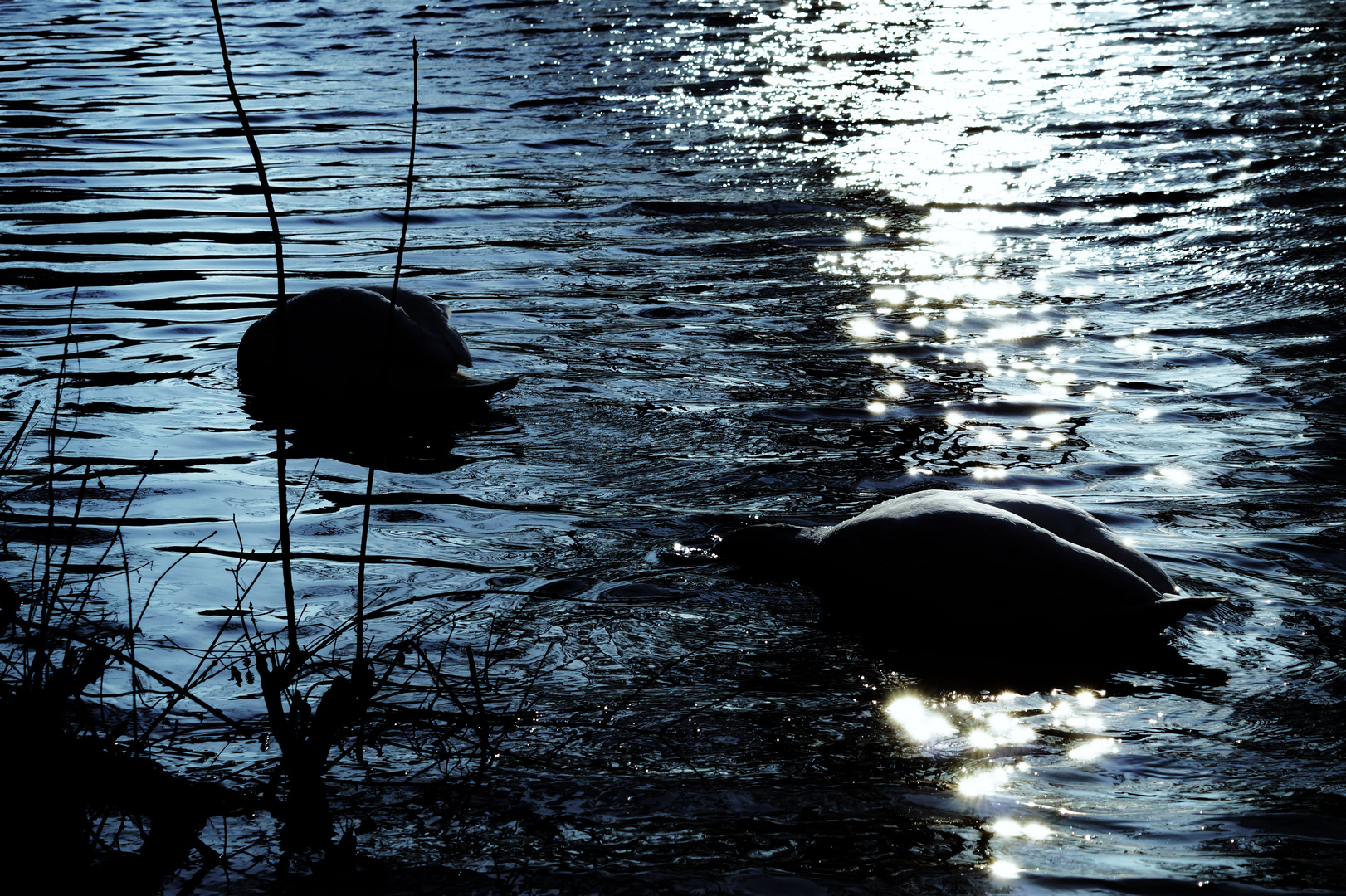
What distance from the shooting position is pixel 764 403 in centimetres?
→ 621

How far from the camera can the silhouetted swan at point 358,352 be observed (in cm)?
611

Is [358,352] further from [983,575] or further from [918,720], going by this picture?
[918,720]

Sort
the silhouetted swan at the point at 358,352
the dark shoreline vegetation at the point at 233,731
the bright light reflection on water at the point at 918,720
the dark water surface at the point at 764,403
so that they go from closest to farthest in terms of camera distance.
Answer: the dark shoreline vegetation at the point at 233,731 < the dark water surface at the point at 764,403 < the bright light reflection on water at the point at 918,720 < the silhouetted swan at the point at 358,352

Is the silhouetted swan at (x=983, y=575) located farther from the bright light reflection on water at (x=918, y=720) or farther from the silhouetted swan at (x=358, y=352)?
the silhouetted swan at (x=358, y=352)

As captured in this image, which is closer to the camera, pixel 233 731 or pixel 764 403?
Answer: pixel 233 731

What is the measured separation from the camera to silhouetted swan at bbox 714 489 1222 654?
155 inches

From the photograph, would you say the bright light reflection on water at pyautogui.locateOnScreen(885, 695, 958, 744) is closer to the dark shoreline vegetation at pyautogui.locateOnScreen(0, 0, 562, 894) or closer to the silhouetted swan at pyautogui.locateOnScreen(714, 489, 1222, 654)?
the silhouetted swan at pyautogui.locateOnScreen(714, 489, 1222, 654)

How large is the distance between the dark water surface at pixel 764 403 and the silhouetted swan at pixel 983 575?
0.06 metres

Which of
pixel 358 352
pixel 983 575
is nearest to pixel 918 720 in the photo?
pixel 983 575

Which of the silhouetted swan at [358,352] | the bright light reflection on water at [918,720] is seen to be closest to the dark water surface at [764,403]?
the bright light reflection on water at [918,720]

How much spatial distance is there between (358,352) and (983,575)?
3.09 metres

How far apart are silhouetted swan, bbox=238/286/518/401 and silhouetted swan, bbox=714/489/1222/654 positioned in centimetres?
219

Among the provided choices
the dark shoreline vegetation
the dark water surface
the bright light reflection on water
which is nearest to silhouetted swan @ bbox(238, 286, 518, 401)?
the dark water surface

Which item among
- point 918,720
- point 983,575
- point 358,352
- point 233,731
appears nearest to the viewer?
point 233,731
